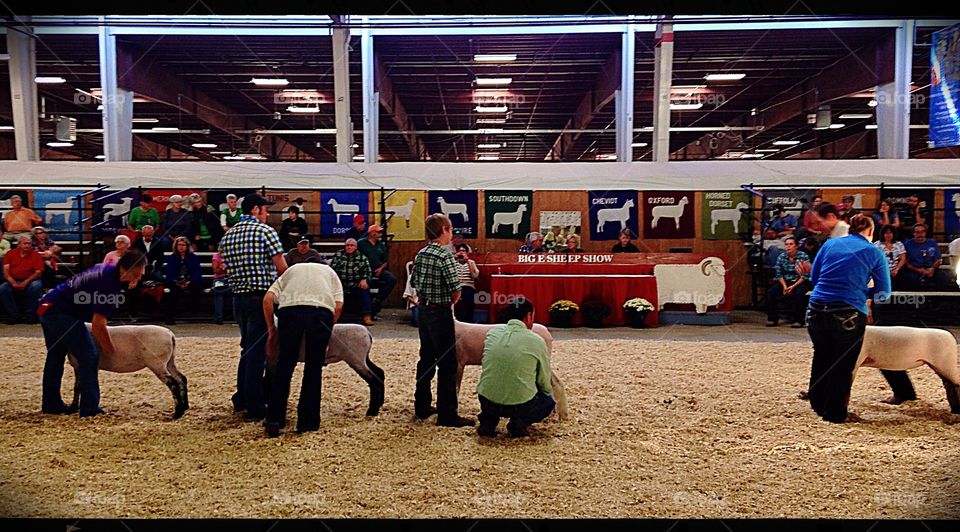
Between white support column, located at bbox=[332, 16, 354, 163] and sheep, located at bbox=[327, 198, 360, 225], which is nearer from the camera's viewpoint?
sheep, located at bbox=[327, 198, 360, 225]

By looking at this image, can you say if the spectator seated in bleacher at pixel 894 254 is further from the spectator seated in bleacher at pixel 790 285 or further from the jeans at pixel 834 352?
the jeans at pixel 834 352

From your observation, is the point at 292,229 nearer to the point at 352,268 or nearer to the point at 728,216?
the point at 352,268

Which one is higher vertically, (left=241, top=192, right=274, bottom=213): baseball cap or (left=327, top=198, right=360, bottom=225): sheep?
(left=327, top=198, right=360, bottom=225): sheep

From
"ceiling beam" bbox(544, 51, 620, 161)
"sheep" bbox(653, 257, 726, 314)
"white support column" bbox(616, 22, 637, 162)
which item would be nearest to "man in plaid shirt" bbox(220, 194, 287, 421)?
"sheep" bbox(653, 257, 726, 314)

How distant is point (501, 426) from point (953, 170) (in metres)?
12.2

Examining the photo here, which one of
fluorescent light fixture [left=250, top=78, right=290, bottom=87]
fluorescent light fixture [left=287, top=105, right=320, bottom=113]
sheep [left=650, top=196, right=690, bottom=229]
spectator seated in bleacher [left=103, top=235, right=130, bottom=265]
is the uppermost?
fluorescent light fixture [left=250, top=78, right=290, bottom=87]

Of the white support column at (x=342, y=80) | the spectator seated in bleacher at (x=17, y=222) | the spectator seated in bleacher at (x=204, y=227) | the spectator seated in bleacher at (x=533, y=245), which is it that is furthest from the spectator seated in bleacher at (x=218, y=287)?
the spectator seated in bleacher at (x=533, y=245)

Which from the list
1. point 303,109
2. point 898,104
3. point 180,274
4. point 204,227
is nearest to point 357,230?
point 204,227

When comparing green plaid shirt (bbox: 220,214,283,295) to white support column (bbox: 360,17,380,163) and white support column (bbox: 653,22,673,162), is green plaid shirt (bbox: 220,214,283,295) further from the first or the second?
white support column (bbox: 653,22,673,162)

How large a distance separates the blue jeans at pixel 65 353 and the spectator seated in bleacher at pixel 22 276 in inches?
252

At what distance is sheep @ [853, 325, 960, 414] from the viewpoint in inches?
212

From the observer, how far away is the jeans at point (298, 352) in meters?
4.77

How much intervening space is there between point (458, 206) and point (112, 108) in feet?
24.3

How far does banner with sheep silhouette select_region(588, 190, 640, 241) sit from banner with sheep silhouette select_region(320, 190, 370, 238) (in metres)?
4.19
